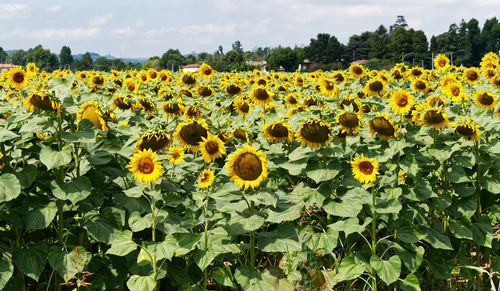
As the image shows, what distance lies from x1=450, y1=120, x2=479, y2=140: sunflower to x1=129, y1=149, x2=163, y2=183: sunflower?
295cm

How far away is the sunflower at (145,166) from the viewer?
3.20 m

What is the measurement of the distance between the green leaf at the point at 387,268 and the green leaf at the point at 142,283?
5.74 feet

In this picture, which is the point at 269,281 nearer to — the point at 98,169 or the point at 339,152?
the point at 339,152

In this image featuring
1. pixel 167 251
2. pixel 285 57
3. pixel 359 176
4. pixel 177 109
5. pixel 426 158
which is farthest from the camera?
pixel 285 57

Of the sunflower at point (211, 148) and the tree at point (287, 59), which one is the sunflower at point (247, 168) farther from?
the tree at point (287, 59)

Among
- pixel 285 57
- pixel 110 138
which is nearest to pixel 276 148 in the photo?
pixel 110 138

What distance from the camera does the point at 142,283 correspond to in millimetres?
3193

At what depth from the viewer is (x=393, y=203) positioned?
3852 millimetres

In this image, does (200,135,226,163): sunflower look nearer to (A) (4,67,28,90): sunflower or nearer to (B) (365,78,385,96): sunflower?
(A) (4,67,28,90): sunflower

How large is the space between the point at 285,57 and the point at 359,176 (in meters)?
72.8

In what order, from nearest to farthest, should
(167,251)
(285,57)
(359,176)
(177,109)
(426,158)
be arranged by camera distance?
(167,251) → (359,176) → (426,158) → (177,109) → (285,57)

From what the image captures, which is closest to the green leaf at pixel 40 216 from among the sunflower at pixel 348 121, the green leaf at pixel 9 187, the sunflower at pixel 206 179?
the green leaf at pixel 9 187

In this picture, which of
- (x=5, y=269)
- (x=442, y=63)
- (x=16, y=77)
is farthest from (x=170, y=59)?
(x=5, y=269)

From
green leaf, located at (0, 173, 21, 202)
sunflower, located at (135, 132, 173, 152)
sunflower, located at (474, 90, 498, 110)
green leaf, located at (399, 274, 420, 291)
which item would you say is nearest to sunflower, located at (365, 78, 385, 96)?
sunflower, located at (474, 90, 498, 110)
